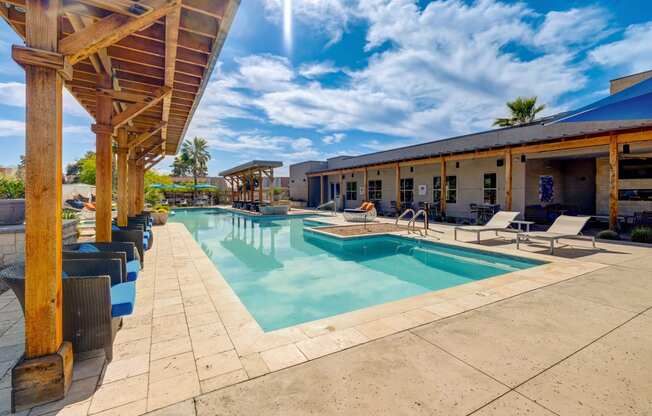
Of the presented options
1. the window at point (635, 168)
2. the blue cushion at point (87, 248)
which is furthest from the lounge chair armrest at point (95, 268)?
the window at point (635, 168)

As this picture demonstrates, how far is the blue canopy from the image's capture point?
2495 mm

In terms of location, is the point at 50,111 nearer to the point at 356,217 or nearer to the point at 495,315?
the point at 495,315

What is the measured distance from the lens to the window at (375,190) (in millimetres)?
18656

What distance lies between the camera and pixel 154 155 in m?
11.4

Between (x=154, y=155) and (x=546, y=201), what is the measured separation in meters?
16.9

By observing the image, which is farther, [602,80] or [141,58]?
[602,80]

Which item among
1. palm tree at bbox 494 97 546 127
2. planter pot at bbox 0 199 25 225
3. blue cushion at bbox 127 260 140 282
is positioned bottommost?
blue cushion at bbox 127 260 140 282

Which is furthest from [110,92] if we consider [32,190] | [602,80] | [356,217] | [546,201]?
[602,80]

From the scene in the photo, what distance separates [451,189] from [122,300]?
14.9m

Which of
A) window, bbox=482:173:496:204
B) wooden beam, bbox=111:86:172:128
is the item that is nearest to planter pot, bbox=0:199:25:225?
wooden beam, bbox=111:86:172:128

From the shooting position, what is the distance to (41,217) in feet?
6.09

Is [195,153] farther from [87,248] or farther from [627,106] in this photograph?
[627,106]

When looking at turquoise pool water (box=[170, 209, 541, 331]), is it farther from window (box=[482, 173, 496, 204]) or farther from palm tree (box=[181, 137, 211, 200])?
palm tree (box=[181, 137, 211, 200])

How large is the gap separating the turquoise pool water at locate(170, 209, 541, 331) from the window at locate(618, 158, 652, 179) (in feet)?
31.6
